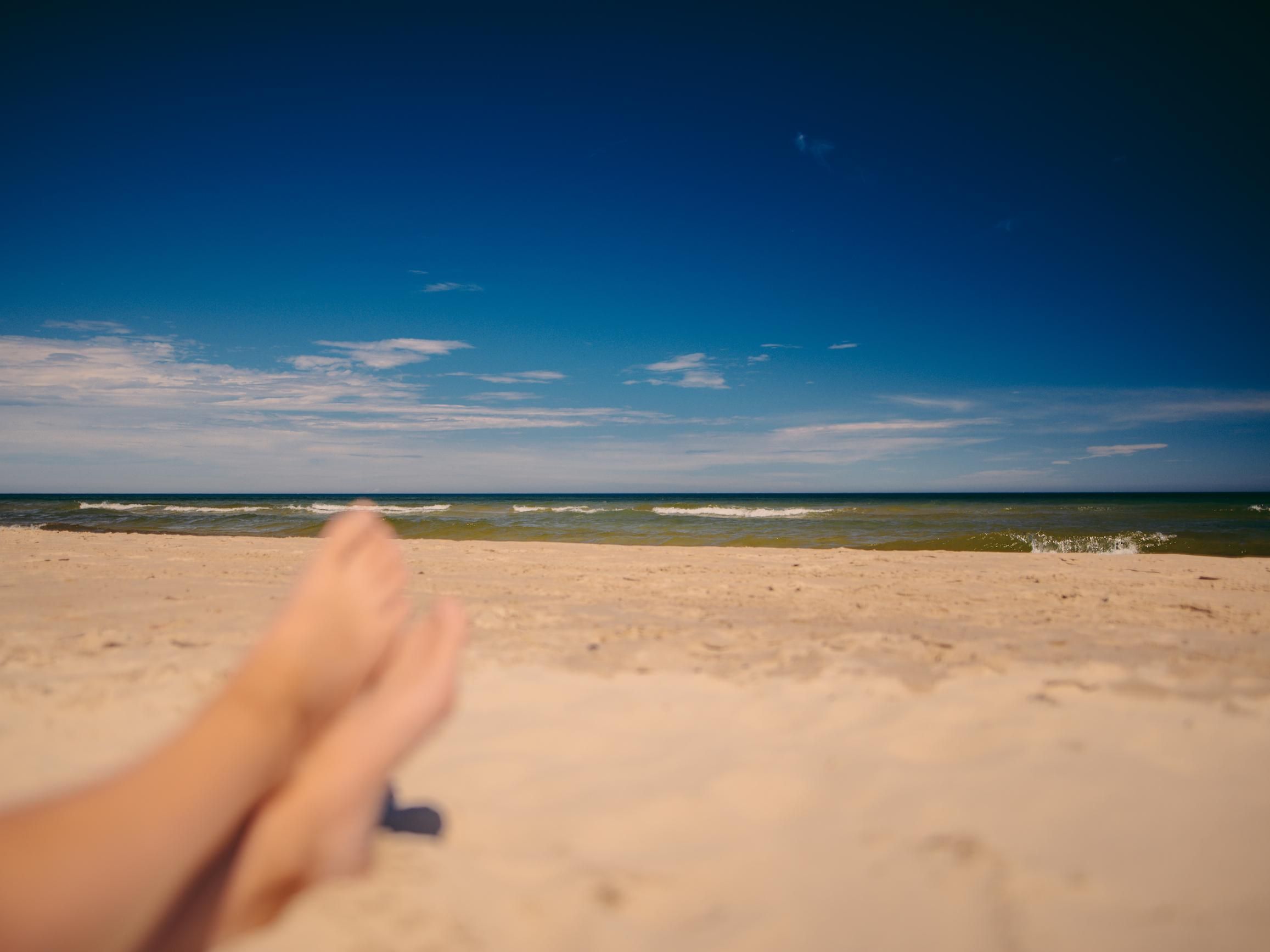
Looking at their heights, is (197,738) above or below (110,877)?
above

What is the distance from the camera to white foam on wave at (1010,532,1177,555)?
438 inches

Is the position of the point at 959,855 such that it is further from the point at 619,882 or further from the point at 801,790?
the point at 619,882

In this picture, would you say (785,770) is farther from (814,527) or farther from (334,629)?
(814,527)

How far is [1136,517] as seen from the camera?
1862cm

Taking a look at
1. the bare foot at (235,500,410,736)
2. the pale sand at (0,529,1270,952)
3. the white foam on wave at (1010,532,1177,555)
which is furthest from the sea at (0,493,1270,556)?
the bare foot at (235,500,410,736)

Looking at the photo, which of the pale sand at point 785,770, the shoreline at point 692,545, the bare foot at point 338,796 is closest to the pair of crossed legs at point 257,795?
the bare foot at point 338,796

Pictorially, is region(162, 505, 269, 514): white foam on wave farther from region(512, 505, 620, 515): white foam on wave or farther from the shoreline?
region(512, 505, 620, 515): white foam on wave

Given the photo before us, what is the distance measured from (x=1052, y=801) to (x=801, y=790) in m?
0.62

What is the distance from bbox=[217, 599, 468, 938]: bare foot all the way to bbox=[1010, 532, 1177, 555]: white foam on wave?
434 inches

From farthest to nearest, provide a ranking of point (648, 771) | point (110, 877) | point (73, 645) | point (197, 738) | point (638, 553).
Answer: point (638, 553) → point (73, 645) → point (648, 771) → point (197, 738) → point (110, 877)

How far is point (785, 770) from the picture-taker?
1906mm

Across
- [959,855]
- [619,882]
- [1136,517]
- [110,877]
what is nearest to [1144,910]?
[959,855]

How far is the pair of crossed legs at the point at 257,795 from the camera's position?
871 mm

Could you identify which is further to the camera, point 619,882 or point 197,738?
point 619,882
